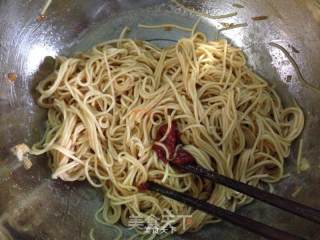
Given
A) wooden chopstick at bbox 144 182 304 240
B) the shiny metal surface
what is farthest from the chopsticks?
the shiny metal surface

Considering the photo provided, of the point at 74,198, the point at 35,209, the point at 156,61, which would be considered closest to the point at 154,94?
the point at 156,61

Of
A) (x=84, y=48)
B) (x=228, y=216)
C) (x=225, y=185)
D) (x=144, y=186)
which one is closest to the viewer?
(x=228, y=216)

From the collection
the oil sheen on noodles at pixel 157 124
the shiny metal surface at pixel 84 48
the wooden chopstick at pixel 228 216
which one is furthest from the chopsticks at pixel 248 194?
the shiny metal surface at pixel 84 48

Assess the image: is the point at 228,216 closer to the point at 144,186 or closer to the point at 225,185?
the point at 225,185

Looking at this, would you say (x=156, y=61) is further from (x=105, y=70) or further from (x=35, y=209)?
(x=35, y=209)

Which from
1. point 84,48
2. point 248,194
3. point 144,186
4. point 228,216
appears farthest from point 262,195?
point 84,48

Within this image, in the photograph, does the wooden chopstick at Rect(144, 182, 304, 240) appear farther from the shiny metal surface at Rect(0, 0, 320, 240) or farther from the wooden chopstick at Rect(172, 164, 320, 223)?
the shiny metal surface at Rect(0, 0, 320, 240)
